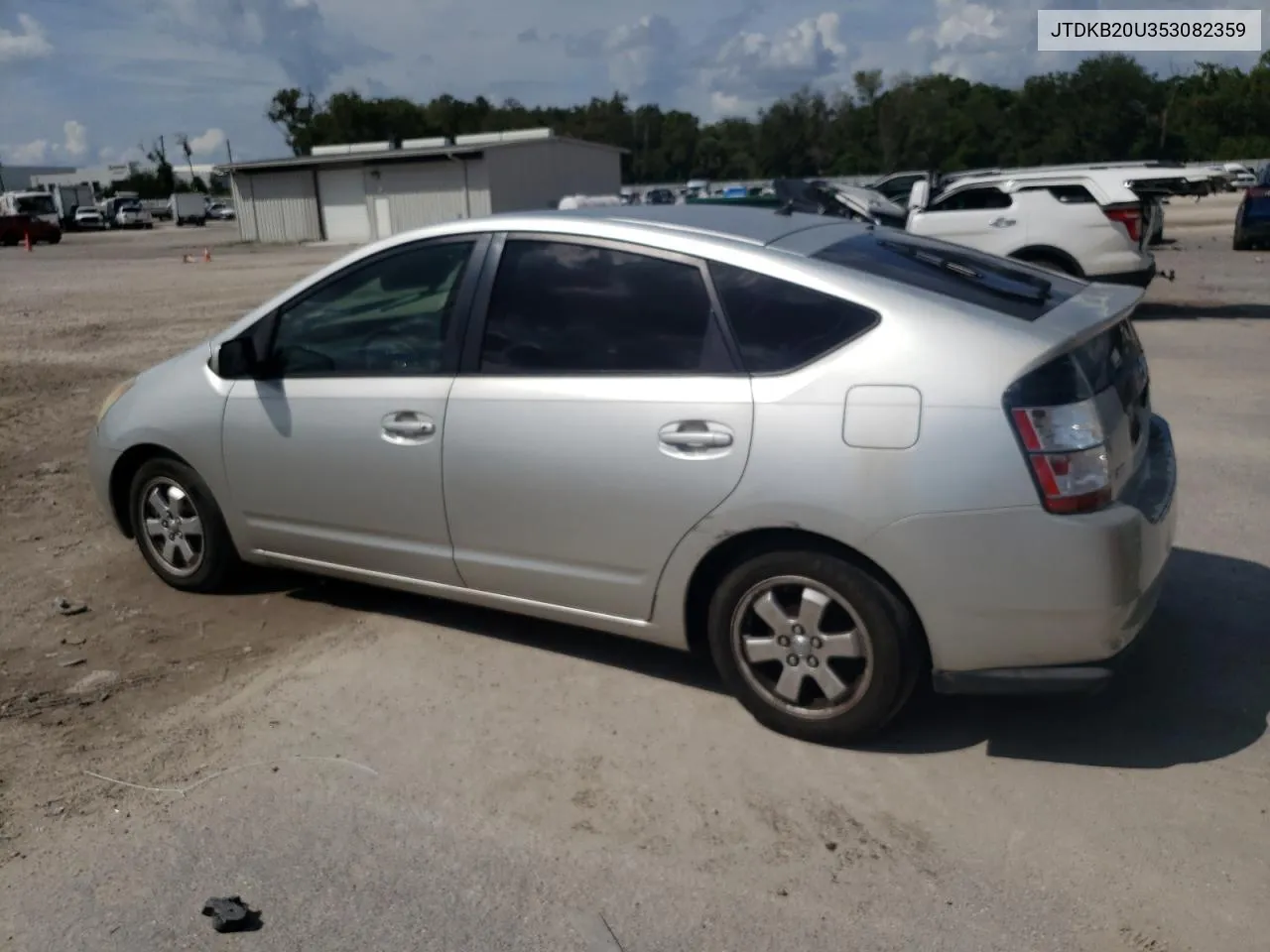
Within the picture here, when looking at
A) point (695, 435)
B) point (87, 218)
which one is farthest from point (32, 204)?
point (695, 435)

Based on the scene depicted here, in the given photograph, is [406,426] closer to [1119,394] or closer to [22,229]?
[1119,394]

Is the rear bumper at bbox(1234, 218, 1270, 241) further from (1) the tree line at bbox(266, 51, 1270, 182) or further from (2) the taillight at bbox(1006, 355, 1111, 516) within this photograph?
(1) the tree line at bbox(266, 51, 1270, 182)

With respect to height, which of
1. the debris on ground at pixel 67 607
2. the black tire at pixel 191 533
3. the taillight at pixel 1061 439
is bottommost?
the debris on ground at pixel 67 607

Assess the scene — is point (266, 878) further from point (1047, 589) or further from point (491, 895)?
point (1047, 589)

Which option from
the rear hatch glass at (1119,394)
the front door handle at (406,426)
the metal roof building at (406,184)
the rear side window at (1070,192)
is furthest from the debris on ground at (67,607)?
the metal roof building at (406,184)

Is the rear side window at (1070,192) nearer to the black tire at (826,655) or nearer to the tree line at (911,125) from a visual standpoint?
the black tire at (826,655)

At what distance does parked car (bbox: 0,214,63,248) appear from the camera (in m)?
50.8

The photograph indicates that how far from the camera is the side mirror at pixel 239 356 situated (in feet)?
16.1

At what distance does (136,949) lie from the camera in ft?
9.91

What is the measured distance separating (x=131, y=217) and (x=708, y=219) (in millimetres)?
75006

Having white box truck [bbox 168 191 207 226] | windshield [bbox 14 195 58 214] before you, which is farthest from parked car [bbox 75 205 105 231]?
windshield [bbox 14 195 58 214]

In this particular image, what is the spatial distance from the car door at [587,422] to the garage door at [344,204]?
46604mm

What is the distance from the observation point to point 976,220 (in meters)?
14.6

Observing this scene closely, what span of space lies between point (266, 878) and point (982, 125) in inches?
3384
